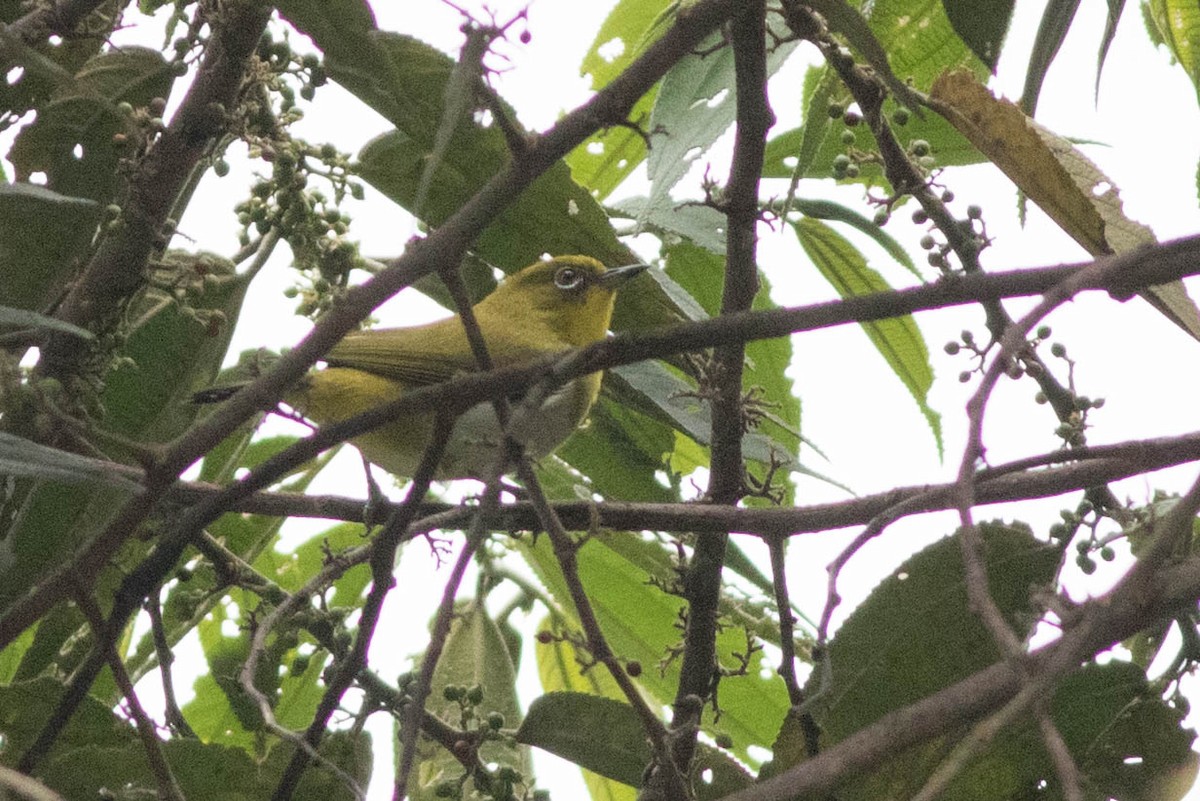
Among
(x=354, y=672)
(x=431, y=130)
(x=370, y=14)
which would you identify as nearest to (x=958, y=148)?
(x=431, y=130)

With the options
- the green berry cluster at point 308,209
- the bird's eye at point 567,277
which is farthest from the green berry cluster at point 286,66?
the bird's eye at point 567,277

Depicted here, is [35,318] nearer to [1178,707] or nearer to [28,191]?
[28,191]

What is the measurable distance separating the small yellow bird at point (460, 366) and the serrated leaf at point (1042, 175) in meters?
1.07

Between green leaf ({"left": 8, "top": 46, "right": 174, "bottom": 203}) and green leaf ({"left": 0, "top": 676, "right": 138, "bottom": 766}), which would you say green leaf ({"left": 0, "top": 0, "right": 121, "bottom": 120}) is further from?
green leaf ({"left": 0, "top": 676, "right": 138, "bottom": 766})

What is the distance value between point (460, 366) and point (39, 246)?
5.36 ft

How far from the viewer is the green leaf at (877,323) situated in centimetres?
321

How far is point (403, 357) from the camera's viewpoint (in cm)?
416

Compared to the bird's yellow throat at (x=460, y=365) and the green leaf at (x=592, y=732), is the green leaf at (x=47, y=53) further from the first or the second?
the green leaf at (x=592, y=732)

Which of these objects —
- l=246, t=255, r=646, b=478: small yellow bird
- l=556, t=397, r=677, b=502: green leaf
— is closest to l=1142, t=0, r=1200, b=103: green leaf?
l=246, t=255, r=646, b=478: small yellow bird

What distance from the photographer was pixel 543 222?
103 inches

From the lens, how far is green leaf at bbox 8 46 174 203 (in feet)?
9.12

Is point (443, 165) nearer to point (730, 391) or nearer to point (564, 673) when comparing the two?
point (730, 391)

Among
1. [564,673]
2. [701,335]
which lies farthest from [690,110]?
[564,673]

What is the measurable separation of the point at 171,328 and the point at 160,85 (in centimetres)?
48
